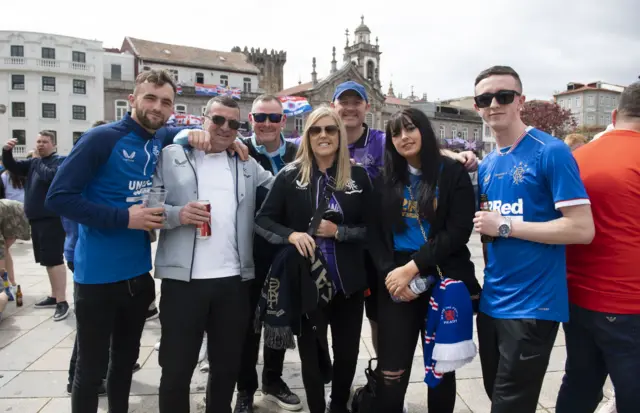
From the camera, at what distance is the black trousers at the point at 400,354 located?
2.68 meters

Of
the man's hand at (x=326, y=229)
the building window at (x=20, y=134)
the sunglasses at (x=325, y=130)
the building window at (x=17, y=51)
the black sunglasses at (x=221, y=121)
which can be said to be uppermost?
the building window at (x=17, y=51)

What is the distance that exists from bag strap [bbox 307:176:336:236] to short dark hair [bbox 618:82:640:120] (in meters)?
1.80

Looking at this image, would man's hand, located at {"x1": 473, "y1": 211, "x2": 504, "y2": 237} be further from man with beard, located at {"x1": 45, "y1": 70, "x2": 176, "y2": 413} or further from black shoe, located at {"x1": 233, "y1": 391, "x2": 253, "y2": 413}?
black shoe, located at {"x1": 233, "y1": 391, "x2": 253, "y2": 413}

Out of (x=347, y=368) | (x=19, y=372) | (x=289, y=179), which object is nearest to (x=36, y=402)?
(x=19, y=372)

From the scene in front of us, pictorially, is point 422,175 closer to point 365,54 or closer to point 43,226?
point 43,226

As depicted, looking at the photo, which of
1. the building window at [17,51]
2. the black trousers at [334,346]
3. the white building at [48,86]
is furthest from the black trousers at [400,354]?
the building window at [17,51]

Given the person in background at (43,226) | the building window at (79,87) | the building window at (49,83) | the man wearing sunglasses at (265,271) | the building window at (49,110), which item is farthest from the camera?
the building window at (79,87)

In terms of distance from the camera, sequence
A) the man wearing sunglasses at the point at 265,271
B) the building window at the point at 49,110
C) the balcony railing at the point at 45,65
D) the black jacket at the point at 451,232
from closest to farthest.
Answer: the black jacket at the point at 451,232
the man wearing sunglasses at the point at 265,271
the balcony railing at the point at 45,65
the building window at the point at 49,110

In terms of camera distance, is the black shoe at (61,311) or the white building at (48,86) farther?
the white building at (48,86)

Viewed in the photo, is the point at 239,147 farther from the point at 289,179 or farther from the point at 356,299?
the point at 356,299

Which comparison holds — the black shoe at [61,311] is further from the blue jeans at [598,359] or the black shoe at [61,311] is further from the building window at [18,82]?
the building window at [18,82]

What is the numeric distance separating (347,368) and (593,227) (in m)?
1.78

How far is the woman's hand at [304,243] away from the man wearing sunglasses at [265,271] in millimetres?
468

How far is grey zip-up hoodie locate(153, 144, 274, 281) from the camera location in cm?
267
